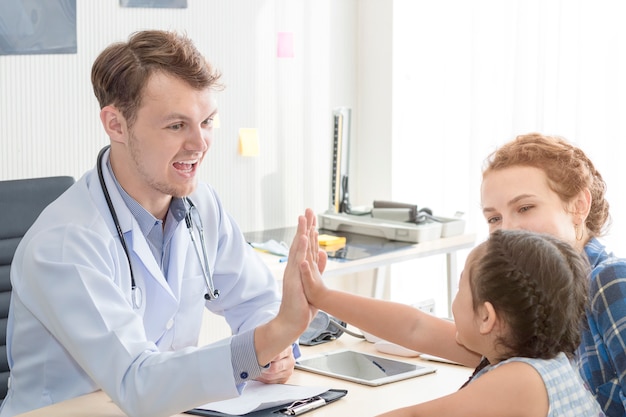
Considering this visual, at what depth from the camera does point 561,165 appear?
1689 mm

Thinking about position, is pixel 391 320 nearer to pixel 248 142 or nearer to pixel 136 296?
pixel 136 296

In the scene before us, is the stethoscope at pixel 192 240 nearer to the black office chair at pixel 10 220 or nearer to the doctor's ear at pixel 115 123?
the doctor's ear at pixel 115 123

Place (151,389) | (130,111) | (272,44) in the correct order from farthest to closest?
(272,44), (130,111), (151,389)

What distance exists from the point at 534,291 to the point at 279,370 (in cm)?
59

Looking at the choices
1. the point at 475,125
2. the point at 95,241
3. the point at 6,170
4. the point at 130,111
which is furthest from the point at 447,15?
the point at 95,241

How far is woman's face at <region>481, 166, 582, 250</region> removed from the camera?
164 cm

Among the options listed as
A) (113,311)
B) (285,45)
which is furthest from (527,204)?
(285,45)

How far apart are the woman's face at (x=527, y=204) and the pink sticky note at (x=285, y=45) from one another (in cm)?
186

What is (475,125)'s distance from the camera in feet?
11.2

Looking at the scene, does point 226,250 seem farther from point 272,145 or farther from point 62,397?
point 272,145

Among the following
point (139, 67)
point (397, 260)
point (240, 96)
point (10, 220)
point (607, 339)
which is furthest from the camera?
point (240, 96)

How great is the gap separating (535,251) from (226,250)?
85 cm

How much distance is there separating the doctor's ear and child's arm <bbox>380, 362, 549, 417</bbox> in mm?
836

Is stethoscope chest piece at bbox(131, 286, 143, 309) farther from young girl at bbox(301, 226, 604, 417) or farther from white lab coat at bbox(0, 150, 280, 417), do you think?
young girl at bbox(301, 226, 604, 417)
